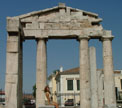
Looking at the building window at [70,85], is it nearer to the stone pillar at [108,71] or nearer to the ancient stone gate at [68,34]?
the ancient stone gate at [68,34]

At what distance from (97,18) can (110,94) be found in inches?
256

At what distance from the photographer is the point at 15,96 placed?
18672 millimetres

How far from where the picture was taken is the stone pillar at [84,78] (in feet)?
71.1

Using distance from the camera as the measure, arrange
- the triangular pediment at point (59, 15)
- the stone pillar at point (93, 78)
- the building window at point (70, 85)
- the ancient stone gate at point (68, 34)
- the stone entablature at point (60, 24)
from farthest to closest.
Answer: the building window at point (70, 85) → the stone pillar at point (93, 78) → the triangular pediment at point (59, 15) → the stone entablature at point (60, 24) → the ancient stone gate at point (68, 34)

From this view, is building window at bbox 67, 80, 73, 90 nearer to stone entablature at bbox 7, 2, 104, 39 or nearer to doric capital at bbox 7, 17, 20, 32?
stone entablature at bbox 7, 2, 104, 39

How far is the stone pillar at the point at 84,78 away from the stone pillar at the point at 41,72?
301 cm

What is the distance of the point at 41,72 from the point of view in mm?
21922

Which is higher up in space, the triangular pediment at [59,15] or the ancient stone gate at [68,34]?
the triangular pediment at [59,15]

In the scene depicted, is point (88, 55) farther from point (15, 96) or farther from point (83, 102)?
point (15, 96)

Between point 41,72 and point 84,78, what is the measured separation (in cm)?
351

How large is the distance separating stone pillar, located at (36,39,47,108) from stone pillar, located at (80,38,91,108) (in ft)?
9.88

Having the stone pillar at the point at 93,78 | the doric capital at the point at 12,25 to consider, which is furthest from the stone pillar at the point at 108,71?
the doric capital at the point at 12,25

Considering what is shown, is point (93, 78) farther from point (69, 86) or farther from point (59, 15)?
point (69, 86)

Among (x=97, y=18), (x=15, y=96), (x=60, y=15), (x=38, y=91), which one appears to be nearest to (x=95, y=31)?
(x=97, y=18)
